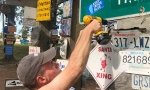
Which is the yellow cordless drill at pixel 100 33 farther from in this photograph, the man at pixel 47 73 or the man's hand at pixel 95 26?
the man at pixel 47 73

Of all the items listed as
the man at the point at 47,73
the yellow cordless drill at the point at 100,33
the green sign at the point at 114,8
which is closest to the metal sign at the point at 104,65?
the yellow cordless drill at the point at 100,33

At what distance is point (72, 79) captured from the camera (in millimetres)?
2613

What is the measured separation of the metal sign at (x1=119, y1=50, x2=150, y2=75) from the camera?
3686mm

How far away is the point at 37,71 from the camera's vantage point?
2.64m

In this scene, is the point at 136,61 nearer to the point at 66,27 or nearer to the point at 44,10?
the point at 66,27

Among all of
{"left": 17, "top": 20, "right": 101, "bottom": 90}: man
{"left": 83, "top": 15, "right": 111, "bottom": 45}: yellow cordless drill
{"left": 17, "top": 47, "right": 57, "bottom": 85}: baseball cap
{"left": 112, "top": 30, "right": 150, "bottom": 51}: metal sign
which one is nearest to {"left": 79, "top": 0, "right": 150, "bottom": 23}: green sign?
{"left": 112, "top": 30, "right": 150, "bottom": 51}: metal sign

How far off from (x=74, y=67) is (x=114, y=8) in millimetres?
1655

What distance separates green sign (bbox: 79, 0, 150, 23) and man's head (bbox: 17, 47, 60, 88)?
1475 mm

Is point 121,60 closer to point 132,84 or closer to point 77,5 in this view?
point 132,84

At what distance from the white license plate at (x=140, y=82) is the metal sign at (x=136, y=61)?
2.2 inches

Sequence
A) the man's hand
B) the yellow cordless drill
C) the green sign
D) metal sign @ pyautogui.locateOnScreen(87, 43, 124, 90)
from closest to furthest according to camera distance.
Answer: the man's hand → the yellow cordless drill → the green sign → metal sign @ pyautogui.locateOnScreen(87, 43, 124, 90)

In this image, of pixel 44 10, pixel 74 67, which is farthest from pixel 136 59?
pixel 44 10

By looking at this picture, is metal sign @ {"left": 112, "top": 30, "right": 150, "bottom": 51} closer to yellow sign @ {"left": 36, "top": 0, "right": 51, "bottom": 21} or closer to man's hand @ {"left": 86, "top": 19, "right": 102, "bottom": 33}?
man's hand @ {"left": 86, "top": 19, "right": 102, "bottom": 33}

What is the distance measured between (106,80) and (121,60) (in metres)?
0.34
